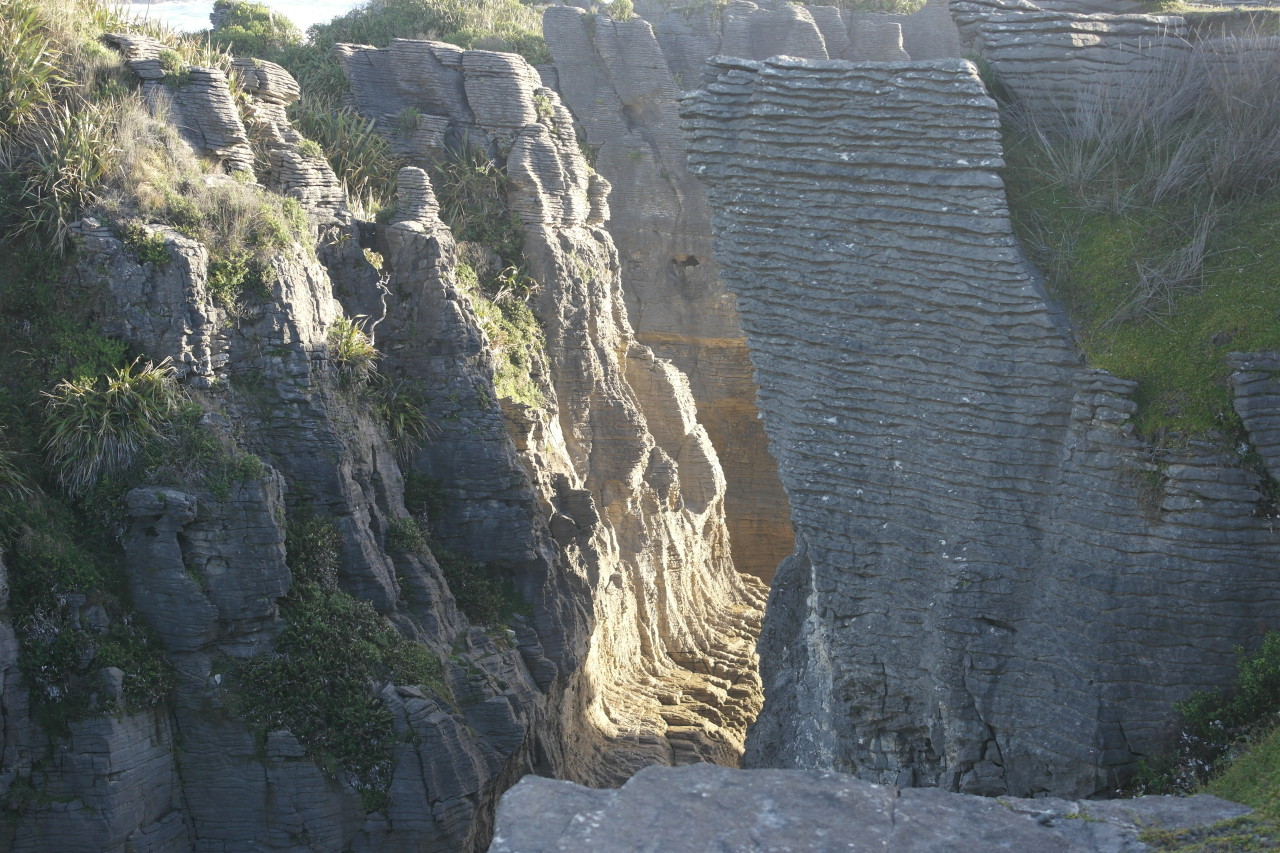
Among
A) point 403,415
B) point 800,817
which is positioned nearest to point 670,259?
point 403,415

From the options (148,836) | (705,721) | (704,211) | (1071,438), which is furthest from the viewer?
(704,211)

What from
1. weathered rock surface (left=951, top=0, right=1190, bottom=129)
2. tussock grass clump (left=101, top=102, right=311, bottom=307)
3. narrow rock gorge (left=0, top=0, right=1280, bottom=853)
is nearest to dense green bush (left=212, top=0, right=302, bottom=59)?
narrow rock gorge (left=0, top=0, right=1280, bottom=853)

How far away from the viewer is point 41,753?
1067cm

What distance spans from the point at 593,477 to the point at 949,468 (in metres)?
9.56

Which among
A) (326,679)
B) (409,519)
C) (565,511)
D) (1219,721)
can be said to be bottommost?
(326,679)

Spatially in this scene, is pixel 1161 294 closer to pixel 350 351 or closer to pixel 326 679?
pixel 326 679

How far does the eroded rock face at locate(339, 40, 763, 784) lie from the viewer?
1606 centimetres

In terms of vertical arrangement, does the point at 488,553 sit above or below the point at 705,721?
above

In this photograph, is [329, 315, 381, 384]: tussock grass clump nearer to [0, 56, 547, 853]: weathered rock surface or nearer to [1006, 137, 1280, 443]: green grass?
[0, 56, 547, 853]: weathered rock surface

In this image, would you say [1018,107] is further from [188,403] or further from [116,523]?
[116,523]

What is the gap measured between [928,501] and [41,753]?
826 cm

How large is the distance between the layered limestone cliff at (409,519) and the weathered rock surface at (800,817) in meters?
6.73

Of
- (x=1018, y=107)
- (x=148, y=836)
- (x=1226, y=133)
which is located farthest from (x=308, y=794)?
(x=1226, y=133)

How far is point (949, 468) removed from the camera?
10.1 meters
